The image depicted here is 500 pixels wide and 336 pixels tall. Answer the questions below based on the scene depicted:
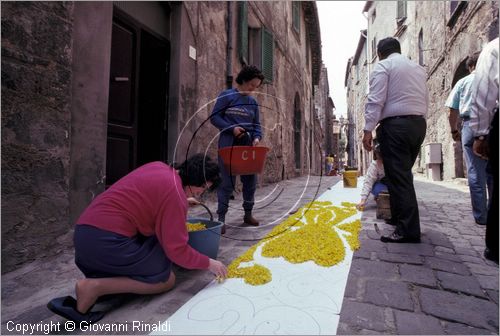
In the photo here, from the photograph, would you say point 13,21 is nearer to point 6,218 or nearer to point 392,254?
point 6,218

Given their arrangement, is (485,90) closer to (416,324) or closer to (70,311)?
(416,324)

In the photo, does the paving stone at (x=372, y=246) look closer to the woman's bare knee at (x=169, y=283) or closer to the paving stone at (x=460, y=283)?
the paving stone at (x=460, y=283)

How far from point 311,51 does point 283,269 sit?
55.1 ft

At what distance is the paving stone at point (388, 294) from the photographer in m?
1.52

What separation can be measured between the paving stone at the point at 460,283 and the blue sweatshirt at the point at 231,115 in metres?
1.96

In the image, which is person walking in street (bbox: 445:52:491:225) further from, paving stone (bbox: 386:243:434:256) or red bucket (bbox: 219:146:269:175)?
red bucket (bbox: 219:146:269:175)

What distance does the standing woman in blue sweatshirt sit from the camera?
2.93m

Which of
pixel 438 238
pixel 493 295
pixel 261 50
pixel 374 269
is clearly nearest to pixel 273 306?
pixel 374 269

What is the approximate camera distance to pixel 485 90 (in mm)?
1483

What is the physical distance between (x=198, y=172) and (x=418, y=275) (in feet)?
4.81

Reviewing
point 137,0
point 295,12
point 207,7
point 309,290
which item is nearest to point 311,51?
point 295,12

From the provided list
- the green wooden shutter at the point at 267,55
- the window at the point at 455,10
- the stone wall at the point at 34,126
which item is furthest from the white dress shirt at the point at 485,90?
the window at the point at 455,10

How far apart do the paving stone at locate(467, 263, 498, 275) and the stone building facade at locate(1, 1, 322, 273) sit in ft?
4.43

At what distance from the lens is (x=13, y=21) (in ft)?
6.91
